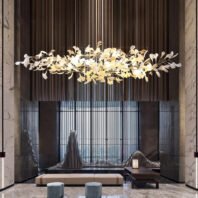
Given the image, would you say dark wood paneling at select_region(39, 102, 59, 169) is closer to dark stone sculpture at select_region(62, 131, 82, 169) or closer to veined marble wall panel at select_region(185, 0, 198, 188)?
dark stone sculpture at select_region(62, 131, 82, 169)

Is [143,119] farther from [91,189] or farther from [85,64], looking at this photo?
[85,64]

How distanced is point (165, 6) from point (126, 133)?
5.56m

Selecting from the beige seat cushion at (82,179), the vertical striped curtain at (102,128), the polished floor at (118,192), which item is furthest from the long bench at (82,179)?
the vertical striped curtain at (102,128)

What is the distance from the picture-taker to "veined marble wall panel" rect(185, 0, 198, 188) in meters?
10.1

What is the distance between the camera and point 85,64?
6.21 m

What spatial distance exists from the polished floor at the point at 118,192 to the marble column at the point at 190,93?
1.57ft

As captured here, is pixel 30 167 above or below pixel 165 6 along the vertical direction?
below

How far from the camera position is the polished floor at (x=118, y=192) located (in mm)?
9008

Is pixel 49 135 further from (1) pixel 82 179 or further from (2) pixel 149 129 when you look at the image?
(1) pixel 82 179

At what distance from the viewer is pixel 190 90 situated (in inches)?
412

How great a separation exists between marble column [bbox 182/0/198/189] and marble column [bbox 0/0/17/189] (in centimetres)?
461

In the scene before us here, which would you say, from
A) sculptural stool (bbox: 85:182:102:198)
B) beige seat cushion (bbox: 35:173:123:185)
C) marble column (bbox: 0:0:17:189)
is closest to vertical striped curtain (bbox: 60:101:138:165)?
beige seat cushion (bbox: 35:173:123:185)

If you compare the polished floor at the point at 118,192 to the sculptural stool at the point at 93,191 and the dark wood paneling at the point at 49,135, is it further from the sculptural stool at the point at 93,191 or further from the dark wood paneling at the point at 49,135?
the dark wood paneling at the point at 49,135

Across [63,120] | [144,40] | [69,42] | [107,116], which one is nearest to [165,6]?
[144,40]
